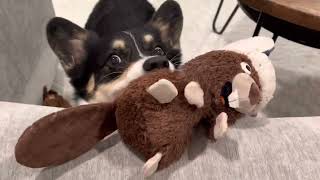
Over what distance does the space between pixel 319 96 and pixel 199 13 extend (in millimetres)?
611

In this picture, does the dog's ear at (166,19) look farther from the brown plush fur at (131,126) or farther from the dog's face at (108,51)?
the brown plush fur at (131,126)

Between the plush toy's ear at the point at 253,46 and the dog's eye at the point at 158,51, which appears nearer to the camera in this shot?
the plush toy's ear at the point at 253,46

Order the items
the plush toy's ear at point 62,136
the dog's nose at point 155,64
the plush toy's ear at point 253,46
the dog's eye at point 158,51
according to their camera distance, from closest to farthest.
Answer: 1. the plush toy's ear at point 62,136
2. the plush toy's ear at point 253,46
3. the dog's nose at point 155,64
4. the dog's eye at point 158,51

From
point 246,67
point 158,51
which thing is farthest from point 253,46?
point 158,51

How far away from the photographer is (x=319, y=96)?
143 centimetres

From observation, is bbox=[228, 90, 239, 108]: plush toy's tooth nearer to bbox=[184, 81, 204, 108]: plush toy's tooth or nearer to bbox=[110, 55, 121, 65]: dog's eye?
bbox=[184, 81, 204, 108]: plush toy's tooth

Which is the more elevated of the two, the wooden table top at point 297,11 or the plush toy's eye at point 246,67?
the plush toy's eye at point 246,67

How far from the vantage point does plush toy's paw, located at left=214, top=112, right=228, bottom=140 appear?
0.49 meters

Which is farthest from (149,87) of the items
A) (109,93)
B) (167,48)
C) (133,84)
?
(167,48)

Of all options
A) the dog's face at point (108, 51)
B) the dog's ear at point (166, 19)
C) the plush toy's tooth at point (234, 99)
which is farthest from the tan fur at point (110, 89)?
the plush toy's tooth at point (234, 99)

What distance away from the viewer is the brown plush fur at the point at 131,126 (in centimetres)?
45

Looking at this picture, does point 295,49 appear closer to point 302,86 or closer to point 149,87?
point 302,86

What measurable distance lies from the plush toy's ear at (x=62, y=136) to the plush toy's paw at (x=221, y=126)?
12 cm

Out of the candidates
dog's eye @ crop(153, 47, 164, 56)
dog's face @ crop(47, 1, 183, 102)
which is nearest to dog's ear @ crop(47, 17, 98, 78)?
dog's face @ crop(47, 1, 183, 102)
